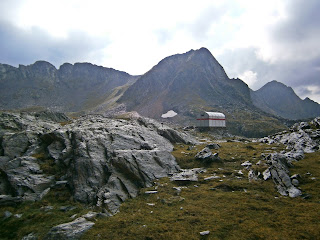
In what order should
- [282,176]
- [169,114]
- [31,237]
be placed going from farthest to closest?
1. [169,114]
2. [282,176]
3. [31,237]

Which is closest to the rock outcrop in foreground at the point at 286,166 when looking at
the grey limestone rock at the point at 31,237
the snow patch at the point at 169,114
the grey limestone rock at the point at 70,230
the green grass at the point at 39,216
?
the grey limestone rock at the point at 70,230

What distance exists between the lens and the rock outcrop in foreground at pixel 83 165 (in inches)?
814

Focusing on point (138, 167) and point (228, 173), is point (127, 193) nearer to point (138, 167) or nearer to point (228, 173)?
point (138, 167)

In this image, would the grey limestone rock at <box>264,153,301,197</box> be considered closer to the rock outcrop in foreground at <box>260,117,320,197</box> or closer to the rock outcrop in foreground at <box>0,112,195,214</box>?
the rock outcrop in foreground at <box>260,117,320,197</box>

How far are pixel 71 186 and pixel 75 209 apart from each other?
406 centimetres

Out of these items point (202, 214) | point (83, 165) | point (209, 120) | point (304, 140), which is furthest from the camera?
point (209, 120)

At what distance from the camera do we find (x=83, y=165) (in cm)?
2336

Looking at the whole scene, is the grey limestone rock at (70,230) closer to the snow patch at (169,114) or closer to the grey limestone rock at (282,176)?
the grey limestone rock at (282,176)

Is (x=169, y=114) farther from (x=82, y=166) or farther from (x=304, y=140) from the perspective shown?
(x=82, y=166)

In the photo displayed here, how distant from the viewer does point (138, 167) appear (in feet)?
79.9

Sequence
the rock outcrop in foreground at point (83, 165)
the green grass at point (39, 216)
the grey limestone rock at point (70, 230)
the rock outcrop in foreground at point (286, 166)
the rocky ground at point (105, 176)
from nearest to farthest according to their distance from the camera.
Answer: the grey limestone rock at point (70, 230) < the green grass at point (39, 216) < the rocky ground at point (105, 176) < the rock outcrop in foreground at point (286, 166) < the rock outcrop in foreground at point (83, 165)

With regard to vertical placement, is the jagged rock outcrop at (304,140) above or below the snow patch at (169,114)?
below

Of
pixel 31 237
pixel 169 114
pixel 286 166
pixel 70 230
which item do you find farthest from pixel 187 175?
pixel 169 114

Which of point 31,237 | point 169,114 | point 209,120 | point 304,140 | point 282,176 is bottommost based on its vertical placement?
point 31,237
